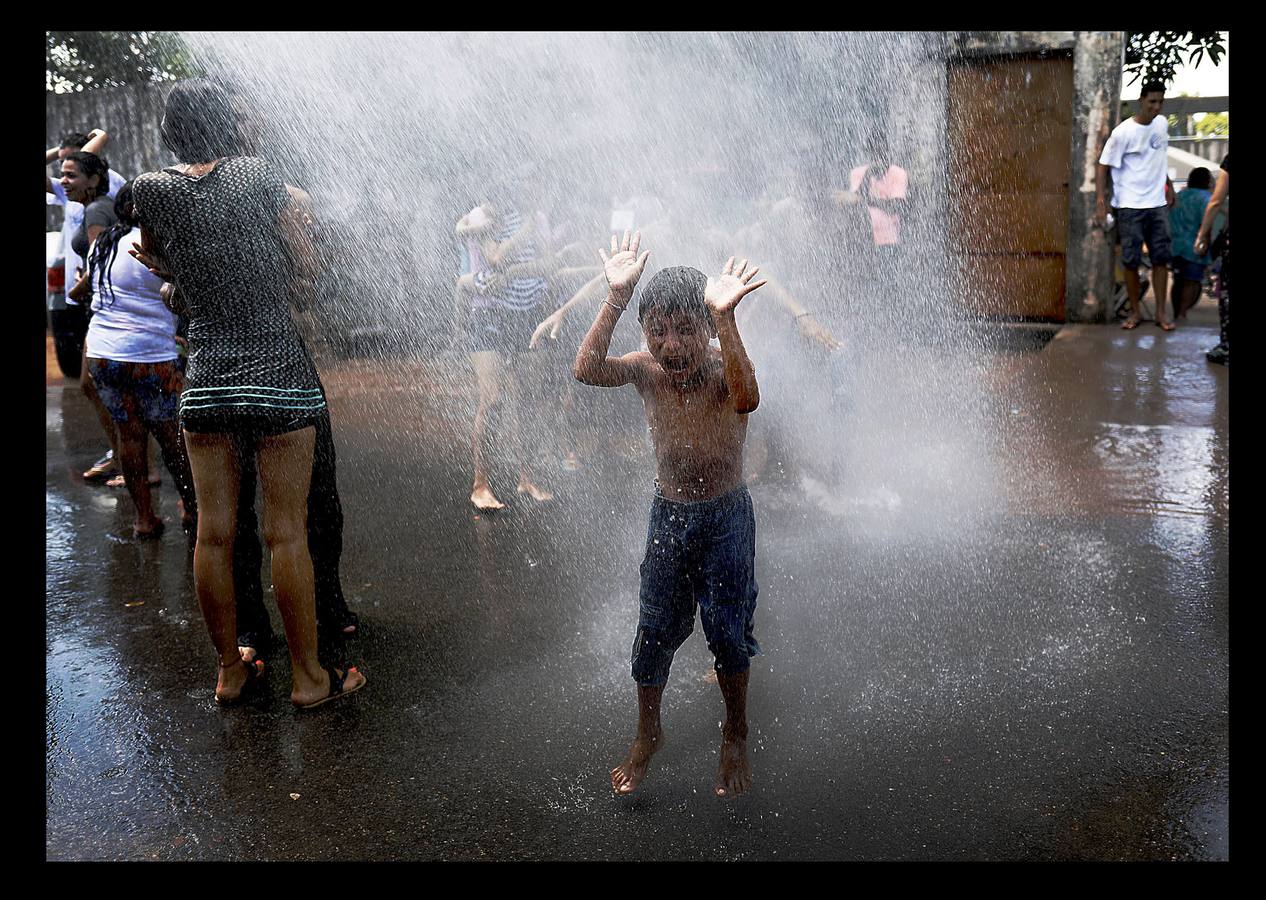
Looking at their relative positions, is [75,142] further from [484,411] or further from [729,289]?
[729,289]

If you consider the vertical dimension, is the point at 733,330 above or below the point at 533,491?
above

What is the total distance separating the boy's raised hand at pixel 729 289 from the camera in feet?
8.92

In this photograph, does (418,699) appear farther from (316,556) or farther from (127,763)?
(127,763)

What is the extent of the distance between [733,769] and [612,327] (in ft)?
4.07

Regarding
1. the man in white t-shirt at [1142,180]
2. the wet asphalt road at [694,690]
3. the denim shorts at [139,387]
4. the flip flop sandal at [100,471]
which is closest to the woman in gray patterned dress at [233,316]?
the wet asphalt road at [694,690]

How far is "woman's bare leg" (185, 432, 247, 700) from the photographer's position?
333 cm

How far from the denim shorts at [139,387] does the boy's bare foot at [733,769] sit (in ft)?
11.0

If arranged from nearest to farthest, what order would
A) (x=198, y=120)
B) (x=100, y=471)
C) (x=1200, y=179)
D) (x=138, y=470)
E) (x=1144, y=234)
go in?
(x=198, y=120)
(x=138, y=470)
(x=100, y=471)
(x=1144, y=234)
(x=1200, y=179)

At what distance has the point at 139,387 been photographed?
513cm

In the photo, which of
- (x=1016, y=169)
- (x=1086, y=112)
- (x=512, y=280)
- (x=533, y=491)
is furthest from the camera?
(x=1016, y=169)

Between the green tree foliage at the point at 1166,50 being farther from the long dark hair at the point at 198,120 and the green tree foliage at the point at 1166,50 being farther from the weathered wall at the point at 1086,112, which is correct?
the long dark hair at the point at 198,120

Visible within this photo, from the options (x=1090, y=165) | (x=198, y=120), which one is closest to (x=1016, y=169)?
(x=1090, y=165)

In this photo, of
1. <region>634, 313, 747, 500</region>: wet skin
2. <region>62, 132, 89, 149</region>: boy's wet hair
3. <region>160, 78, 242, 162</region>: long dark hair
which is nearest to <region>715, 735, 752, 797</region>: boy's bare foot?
<region>634, 313, 747, 500</region>: wet skin

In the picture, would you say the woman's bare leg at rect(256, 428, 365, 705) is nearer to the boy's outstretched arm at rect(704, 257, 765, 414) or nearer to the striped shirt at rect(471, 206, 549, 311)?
the boy's outstretched arm at rect(704, 257, 765, 414)
